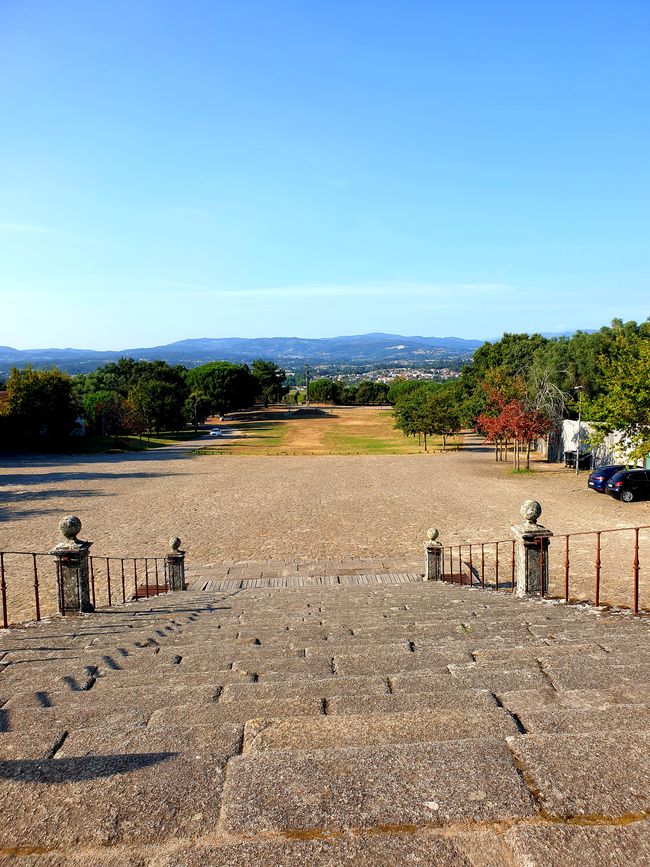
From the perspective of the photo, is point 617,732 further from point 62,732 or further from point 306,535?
point 306,535

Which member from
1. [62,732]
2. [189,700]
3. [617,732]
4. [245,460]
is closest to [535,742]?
[617,732]

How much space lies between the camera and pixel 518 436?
33.4 meters

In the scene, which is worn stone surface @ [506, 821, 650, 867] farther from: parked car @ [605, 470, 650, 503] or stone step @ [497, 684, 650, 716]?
parked car @ [605, 470, 650, 503]

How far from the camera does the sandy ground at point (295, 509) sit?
1652 cm

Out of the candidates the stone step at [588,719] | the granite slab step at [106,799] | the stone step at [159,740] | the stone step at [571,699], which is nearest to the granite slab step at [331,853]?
the granite slab step at [106,799]

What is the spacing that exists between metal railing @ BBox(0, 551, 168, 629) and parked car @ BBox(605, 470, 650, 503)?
15.9 meters

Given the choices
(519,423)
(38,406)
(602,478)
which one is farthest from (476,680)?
(38,406)

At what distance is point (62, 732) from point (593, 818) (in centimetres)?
310

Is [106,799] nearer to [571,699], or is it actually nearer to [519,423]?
[571,699]

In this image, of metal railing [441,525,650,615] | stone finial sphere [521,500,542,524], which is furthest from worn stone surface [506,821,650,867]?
metal railing [441,525,650,615]

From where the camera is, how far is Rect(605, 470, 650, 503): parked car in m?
22.8

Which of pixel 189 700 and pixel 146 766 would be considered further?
pixel 189 700

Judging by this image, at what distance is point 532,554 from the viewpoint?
971cm

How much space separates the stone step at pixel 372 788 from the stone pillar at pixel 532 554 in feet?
20.9
